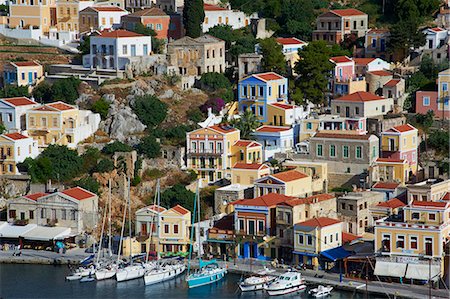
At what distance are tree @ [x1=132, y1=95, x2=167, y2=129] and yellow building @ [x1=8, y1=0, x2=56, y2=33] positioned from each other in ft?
43.3

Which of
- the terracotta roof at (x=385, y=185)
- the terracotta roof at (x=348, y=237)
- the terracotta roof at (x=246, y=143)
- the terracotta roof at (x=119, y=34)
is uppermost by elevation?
the terracotta roof at (x=119, y=34)

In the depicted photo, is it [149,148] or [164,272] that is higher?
[149,148]

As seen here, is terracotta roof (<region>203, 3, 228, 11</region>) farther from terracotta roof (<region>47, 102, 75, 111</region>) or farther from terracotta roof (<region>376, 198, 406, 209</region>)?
terracotta roof (<region>376, 198, 406, 209</region>)

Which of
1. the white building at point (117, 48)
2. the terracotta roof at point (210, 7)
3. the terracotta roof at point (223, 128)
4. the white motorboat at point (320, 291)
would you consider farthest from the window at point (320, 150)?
the terracotta roof at point (210, 7)

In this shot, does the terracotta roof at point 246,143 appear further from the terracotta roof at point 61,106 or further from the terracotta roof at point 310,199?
the terracotta roof at point 61,106

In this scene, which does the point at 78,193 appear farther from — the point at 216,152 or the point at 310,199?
the point at 310,199

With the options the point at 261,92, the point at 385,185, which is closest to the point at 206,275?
the point at 385,185

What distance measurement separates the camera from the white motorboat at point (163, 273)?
171 ft

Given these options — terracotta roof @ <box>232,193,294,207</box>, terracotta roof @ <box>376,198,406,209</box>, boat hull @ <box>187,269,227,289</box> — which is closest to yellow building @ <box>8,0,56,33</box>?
terracotta roof @ <box>232,193,294,207</box>

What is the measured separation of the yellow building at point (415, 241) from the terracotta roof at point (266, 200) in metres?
4.49

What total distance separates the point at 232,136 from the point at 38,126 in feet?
27.5

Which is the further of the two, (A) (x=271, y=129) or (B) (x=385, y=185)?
(A) (x=271, y=129)

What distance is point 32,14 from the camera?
74.7 metres

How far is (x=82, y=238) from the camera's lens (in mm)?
56625
